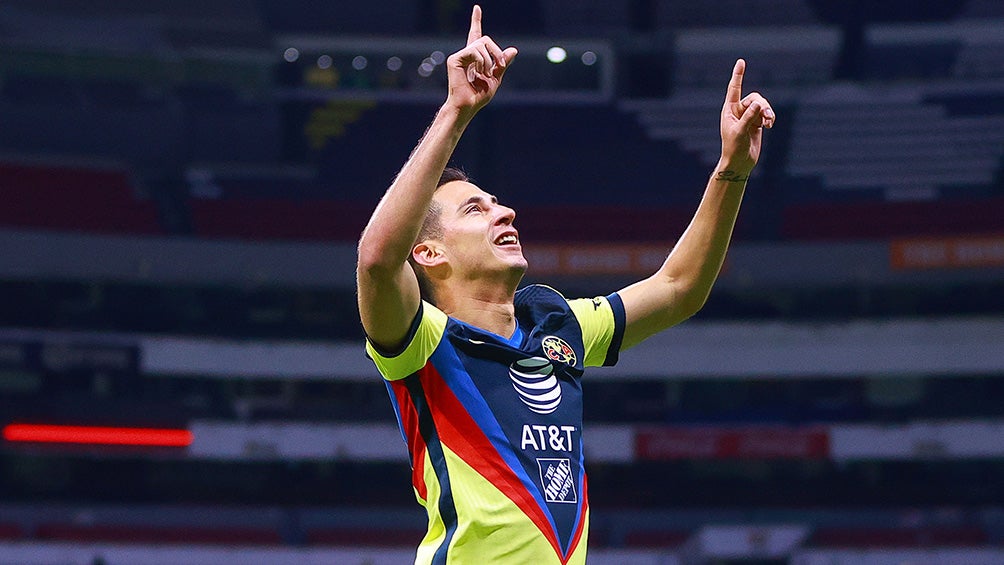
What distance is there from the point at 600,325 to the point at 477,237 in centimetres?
50

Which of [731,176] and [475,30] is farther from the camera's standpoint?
[731,176]

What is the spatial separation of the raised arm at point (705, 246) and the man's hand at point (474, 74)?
3.00 feet

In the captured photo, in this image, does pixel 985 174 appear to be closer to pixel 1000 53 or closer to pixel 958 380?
pixel 1000 53

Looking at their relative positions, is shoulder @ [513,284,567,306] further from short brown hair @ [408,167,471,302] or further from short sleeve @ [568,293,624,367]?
short brown hair @ [408,167,471,302]

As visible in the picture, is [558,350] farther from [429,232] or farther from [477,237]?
[429,232]

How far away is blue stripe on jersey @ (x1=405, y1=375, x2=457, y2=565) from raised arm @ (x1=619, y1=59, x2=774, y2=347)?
2.66 feet

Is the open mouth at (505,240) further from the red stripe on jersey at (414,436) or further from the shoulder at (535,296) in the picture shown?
the red stripe on jersey at (414,436)

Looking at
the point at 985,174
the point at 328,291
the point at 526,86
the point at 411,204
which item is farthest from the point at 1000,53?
the point at 411,204

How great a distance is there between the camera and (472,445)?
269 cm

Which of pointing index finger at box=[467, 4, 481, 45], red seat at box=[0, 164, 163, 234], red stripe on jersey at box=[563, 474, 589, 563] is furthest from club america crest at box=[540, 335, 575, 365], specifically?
red seat at box=[0, 164, 163, 234]

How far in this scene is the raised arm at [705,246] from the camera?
10.6ft

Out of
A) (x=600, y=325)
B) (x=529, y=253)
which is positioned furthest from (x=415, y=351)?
(x=529, y=253)

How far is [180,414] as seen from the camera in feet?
75.0

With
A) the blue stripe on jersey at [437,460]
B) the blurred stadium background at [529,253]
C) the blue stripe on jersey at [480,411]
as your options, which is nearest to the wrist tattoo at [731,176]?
the blue stripe on jersey at [480,411]
